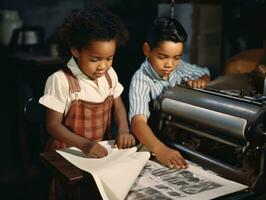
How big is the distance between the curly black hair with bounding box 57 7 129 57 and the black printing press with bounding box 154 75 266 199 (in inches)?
16.7

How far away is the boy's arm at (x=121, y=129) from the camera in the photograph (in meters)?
1.85

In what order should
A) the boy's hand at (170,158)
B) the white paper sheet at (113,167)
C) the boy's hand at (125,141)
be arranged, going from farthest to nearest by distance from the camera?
the boy's hand at (125,141) < the boy's hand at (170,158) < the white paper sheet at (113,167)

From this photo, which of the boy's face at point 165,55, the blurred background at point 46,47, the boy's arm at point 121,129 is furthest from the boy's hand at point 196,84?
the blurred background at point 46,47

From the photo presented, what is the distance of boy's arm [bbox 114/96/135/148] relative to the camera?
185cm

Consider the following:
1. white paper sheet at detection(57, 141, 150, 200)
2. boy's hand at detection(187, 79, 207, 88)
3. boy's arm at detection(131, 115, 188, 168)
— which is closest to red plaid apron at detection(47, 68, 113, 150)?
boy's arm at detection(131, 115, 188, 168)

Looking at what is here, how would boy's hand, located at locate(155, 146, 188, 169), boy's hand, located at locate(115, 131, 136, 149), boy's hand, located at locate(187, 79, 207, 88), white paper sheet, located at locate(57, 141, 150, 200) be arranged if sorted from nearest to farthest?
white paper sheet, located at locate(57, 141, 150, 200)
boy's hand, located at locate(155, 146, 188, 169)
boy's hand, located at locate(115, 131, 136, 149)
boy's hand, located at locate(187, 79, 207, 88)

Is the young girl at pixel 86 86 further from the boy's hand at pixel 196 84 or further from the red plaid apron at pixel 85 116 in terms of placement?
the boy's hand at pixel 196 84

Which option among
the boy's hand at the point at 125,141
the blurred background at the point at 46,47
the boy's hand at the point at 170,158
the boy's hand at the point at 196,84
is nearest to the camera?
the boy's hand at the point at 170,158

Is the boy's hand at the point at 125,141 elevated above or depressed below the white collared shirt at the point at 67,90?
below

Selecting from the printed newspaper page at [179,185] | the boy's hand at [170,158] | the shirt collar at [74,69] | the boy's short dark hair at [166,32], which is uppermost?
the boy's short dark hair at [166,32]

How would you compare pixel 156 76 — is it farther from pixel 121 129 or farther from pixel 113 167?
pixel 113 167

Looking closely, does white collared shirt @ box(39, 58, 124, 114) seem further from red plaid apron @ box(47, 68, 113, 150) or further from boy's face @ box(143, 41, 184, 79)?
boy's face @ box(143, 41, 184, 79)

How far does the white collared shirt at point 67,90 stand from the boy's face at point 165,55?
0.32 metres

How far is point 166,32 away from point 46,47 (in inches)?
112
